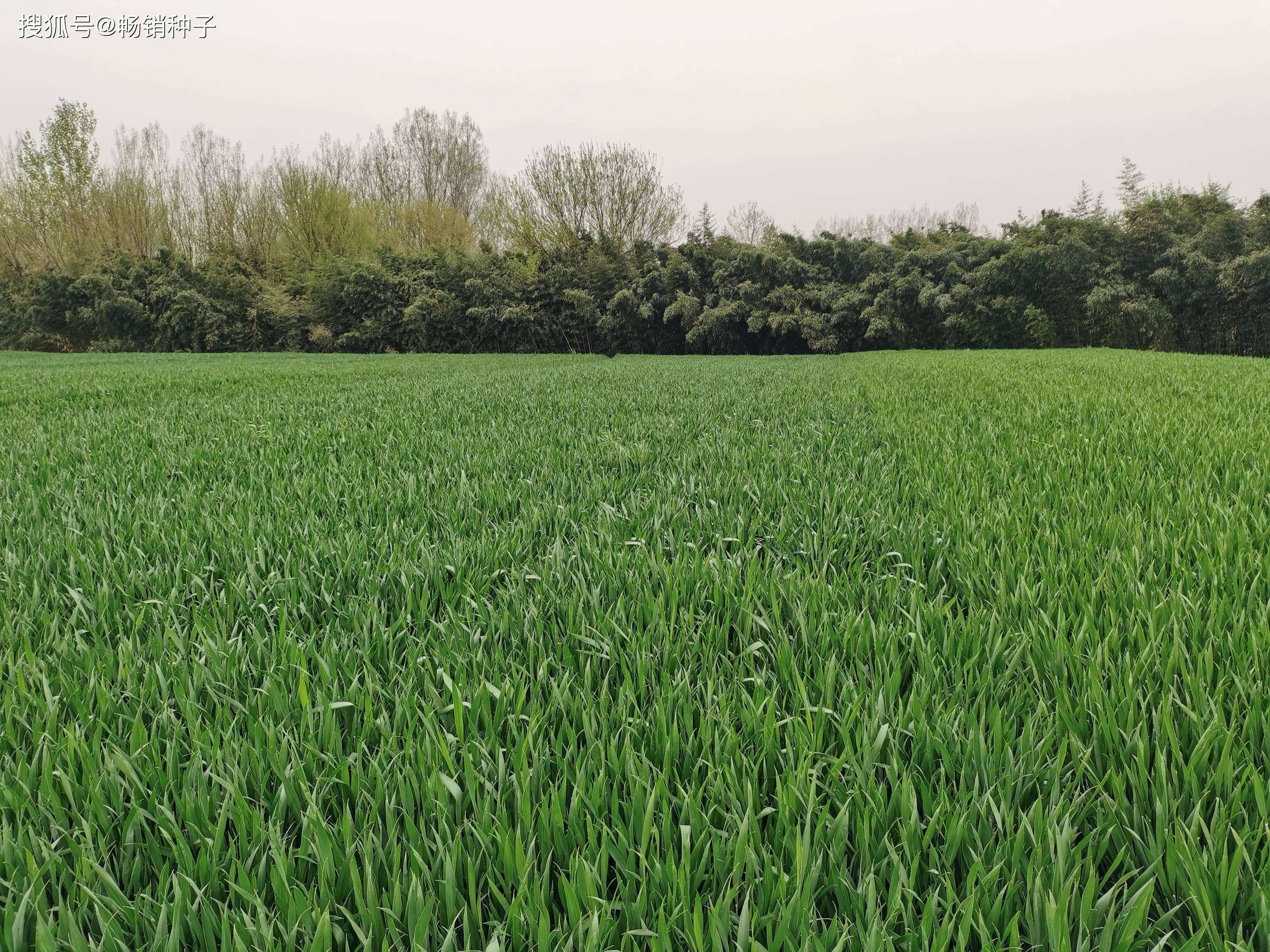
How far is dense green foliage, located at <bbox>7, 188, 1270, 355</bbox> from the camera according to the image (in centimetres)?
1980

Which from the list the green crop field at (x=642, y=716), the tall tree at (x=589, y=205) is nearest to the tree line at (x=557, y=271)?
the tall tree at (x=589, y=205)

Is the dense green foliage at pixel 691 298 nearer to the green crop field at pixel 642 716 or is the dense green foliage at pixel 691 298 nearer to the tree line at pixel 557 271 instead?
the tree line at pixel 557 271

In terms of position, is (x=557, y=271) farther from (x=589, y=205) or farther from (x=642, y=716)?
(x=642, y=716)

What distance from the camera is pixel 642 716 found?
41.1 inches

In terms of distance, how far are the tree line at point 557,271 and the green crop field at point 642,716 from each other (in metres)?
21.2

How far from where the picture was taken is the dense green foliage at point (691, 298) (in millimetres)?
19797

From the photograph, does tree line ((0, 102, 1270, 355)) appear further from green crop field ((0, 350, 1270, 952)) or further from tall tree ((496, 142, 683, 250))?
green crop field ((0, 350, 1270, 952))

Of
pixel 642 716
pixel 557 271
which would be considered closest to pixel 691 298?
pixel 557 271

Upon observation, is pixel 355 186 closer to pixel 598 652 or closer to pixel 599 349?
pixel 599 349

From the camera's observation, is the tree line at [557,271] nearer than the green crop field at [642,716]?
No

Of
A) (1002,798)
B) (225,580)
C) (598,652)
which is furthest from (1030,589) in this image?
(225,580)

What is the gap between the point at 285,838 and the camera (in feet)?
2.68

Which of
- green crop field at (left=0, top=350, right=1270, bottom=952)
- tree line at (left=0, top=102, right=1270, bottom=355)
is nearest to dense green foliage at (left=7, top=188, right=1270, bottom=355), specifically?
tree line at (left=0, top=102, right=1270, bottom=355)

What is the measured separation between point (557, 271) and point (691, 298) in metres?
4.94
